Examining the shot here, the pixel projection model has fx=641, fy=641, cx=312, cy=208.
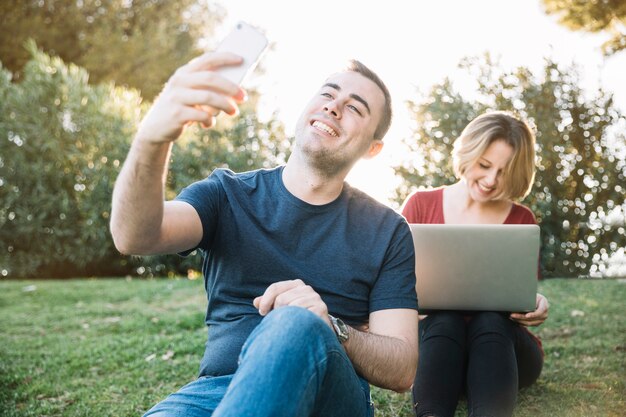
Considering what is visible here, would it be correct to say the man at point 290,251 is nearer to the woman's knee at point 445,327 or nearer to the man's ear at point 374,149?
the man's ear at point 374,149

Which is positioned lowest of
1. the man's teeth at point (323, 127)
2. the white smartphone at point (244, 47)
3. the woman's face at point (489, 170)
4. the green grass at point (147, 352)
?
the green grass at point (147, 352)

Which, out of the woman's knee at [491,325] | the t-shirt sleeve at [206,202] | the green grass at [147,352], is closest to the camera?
the t-shirt sleeve at [206,202]

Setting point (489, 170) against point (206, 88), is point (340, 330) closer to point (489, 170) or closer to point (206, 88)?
point (206, 88)

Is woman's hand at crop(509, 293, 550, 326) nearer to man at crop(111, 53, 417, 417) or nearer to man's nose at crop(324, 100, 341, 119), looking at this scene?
man at crop(111, 53, 417, 417)

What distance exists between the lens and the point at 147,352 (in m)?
4.05

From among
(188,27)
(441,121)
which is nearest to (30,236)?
(441,121)

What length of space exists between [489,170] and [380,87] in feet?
3.25

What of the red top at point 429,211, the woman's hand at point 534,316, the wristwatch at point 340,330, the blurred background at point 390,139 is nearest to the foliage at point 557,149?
the blurred background at point 390,139

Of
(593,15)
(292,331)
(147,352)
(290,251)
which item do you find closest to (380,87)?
(290,251)

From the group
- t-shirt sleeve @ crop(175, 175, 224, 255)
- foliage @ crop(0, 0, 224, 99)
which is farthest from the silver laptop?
foliage @ crop(0, 0, 224, 99)

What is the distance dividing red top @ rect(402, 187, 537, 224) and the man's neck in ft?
3.64

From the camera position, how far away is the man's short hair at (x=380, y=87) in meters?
2.54

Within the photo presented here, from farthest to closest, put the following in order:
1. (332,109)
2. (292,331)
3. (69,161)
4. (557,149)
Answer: (69,161) → (557,149) → (332,109) → (292,331)

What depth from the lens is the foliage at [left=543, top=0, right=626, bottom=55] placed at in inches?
333
